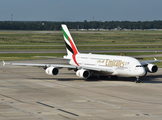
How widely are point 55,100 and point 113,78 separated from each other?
19926mm

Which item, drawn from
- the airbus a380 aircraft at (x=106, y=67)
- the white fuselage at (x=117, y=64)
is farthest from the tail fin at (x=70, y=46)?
the white fuselage at (x=117, y=64)

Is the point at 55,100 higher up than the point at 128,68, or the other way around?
the point at 128,68

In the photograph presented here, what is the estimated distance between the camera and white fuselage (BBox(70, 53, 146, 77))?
48.3 m

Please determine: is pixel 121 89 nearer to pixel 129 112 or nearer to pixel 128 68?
pixel 128 68

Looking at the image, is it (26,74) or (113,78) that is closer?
(113,78)

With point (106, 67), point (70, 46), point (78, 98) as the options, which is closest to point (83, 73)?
point (106, 67)

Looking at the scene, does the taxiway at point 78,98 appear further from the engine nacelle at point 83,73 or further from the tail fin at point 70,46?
the tail fin at point 70,46

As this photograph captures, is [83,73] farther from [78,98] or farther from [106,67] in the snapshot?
[78,98]

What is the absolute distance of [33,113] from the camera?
29.9 m

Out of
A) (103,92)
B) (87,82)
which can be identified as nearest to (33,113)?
(103,92)

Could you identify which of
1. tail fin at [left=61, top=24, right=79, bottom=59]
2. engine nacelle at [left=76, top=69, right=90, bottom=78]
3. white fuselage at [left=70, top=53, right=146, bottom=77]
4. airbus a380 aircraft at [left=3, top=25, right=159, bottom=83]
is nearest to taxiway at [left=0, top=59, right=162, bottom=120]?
engine nacelle at [left=76, top=69, right=90, bottom=78]

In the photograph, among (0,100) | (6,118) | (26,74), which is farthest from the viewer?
(26,74)

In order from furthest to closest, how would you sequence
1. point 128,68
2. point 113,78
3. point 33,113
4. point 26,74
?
point 26,74, point 113,78, point 128,68, point 33,113

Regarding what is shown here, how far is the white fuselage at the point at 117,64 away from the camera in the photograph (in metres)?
48.3
